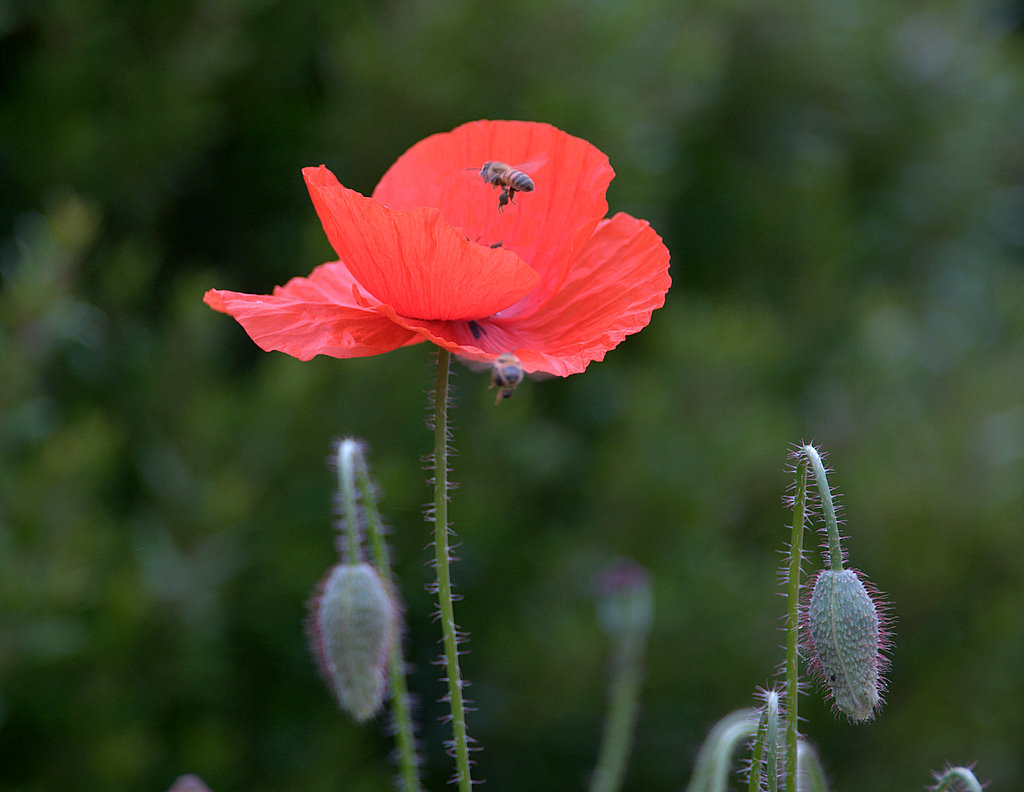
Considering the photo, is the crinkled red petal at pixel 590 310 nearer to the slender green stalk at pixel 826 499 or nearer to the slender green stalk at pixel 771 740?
the slender green stalk at pixel 826 499

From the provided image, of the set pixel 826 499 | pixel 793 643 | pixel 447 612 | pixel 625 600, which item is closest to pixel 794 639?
pixel 793 643

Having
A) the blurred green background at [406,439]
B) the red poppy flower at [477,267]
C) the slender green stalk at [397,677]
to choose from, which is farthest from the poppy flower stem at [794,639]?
the blurred green background at [406,439]

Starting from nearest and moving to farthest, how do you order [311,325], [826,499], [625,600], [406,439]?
[826,499], [311,325], [625,600], [406,439]

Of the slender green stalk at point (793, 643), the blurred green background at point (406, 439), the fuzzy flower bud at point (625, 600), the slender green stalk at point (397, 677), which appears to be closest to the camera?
the slender green stalk at point (793, 643)

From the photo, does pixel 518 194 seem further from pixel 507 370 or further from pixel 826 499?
pixel 826 499

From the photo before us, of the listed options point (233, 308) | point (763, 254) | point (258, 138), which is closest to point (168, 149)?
point (258, 138)

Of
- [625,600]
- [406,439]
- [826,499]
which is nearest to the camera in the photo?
[826,499]

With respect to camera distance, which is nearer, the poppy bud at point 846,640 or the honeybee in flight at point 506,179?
the poppy bud at point 846,640
